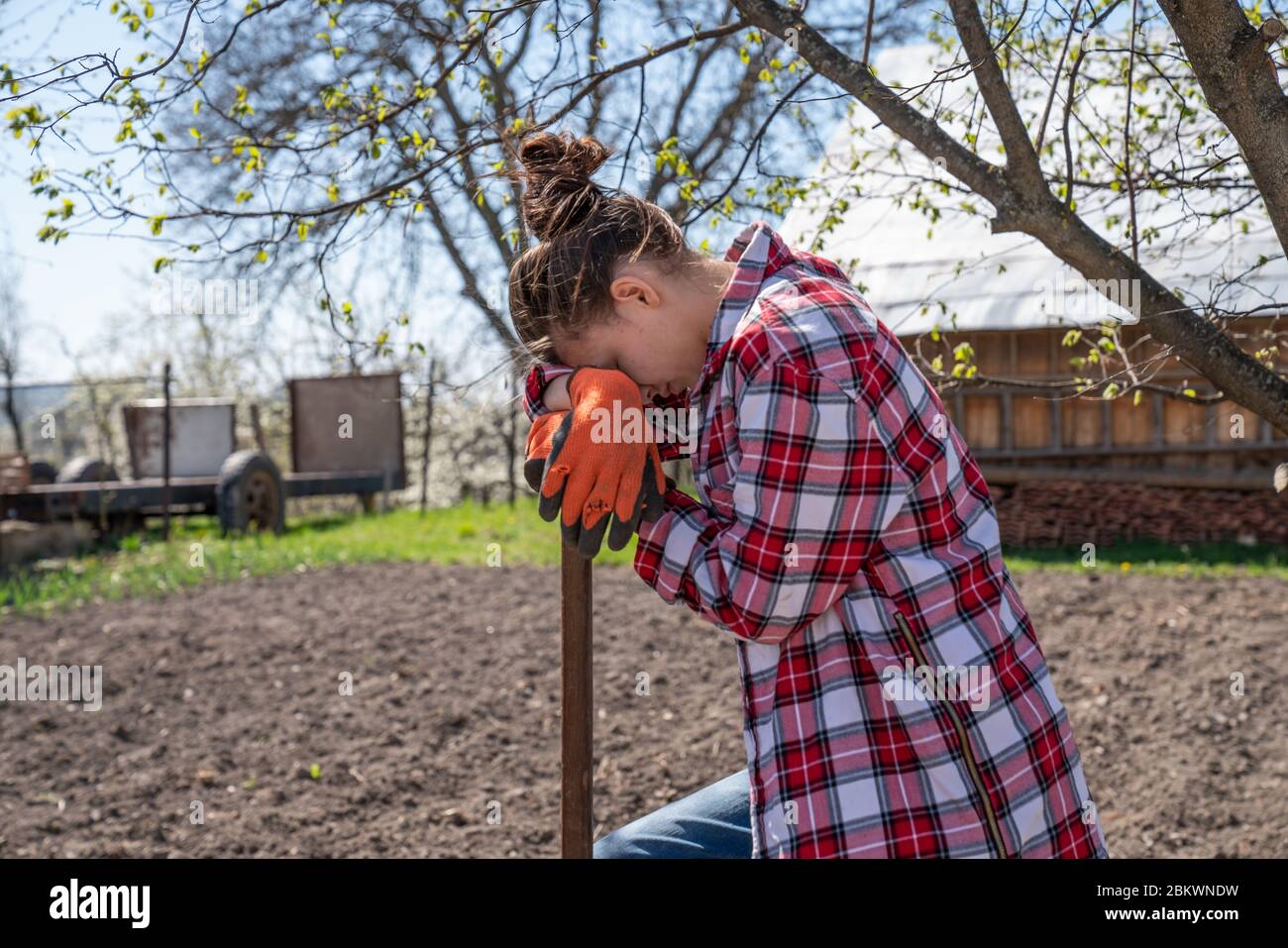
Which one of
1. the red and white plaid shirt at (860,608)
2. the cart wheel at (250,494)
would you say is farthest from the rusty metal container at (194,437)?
the red and white plaid shirt at (860,608)

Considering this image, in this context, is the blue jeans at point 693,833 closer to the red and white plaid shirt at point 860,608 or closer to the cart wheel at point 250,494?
the red and white plaid shirt at point 860,608

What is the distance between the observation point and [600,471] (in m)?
1.73

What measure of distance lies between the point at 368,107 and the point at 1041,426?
815cm

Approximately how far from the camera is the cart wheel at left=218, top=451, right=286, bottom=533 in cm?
1089

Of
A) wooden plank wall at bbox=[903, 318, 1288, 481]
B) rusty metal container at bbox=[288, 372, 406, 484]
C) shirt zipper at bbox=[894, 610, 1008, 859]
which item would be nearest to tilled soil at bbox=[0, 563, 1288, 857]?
wooden plank wall at bbox=[903, 318, 1288, 481]

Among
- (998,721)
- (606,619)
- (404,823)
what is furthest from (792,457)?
(606,619)

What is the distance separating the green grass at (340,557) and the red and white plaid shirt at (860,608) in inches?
247

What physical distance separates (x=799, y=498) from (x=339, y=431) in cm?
1328

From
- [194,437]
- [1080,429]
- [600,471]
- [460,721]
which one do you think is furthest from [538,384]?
[194,437]

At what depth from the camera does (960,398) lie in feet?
33.6

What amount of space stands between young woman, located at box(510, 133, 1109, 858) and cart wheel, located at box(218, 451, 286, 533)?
9.96m

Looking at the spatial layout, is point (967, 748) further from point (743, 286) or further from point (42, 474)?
point (42, 474)

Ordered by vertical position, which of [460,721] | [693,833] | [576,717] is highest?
[576,717]
